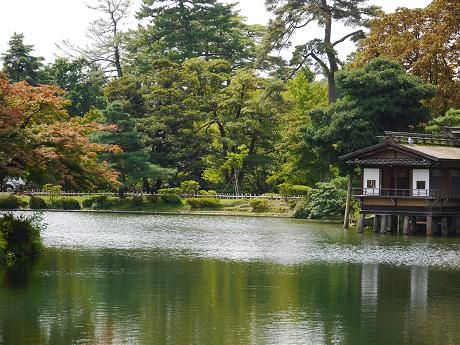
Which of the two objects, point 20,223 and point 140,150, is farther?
point 140,150

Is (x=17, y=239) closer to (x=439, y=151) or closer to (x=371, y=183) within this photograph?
(x=371, y=183)

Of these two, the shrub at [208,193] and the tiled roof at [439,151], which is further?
the shrub at [208,193]

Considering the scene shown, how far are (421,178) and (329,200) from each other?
11471mm

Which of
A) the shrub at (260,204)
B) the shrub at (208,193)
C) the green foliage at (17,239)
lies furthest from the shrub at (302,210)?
the green foliage at (17,239)

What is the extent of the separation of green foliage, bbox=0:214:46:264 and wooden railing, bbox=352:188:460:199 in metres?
24.7

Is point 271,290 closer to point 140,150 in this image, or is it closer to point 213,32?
point 140,150

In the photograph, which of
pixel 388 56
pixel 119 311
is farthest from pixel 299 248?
pixel 388 56

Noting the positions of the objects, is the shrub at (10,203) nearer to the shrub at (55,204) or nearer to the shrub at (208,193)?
the shrub at (55,204)

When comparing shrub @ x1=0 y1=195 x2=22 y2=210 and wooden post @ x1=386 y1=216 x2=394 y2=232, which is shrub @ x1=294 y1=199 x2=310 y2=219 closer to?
wooden post @ x1=386 y1=216 x2=394 y2=232

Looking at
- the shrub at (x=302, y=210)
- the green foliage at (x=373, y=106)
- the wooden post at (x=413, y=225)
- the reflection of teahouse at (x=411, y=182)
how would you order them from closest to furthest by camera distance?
the reflection of teahouse at (x=411, y=182) → the wooden post at (x=413, y=225) → the green foliage at (x=373, y=106) → the shrub at (x=302, y=210)

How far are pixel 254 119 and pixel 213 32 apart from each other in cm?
2252

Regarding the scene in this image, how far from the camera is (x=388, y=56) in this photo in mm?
61406

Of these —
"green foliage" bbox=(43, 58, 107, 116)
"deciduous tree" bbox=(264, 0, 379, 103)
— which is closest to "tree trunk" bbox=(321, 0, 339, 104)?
"deciduous tree" bbox=(264, 0, 379, 103)

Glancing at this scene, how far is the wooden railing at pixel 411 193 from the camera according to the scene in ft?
166
